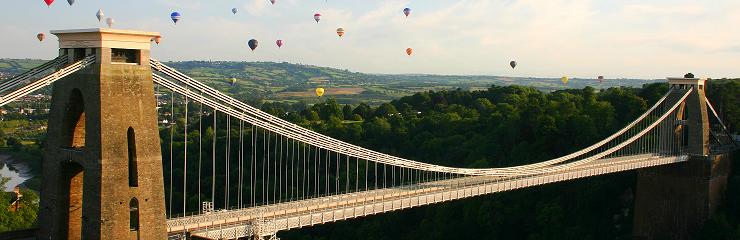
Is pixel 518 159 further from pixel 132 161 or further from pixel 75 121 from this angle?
pixel 75 121

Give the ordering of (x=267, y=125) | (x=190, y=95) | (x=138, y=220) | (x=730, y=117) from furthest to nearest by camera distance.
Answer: (x=730, y=117)
(x=267, y=125)
(x=190, y=95)
(x=138, y=220)

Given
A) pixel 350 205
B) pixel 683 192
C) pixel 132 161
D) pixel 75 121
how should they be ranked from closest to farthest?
1. pixel 132 161
2. pixel 75 121
3. pixel 350 205
4. pixel 683 192

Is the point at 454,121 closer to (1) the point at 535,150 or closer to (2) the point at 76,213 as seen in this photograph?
(1) the point at 535,150

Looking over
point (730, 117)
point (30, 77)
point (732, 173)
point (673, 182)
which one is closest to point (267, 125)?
point (30, 77)

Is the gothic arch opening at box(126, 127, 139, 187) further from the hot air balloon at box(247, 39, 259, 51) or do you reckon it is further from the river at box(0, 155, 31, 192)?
the river at box(0, 155, 31, 192)

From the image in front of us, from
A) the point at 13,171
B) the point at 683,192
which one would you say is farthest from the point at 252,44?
the point at 13,171

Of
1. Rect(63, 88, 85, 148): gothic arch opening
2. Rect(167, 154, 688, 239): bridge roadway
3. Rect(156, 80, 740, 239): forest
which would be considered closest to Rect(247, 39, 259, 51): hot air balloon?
Rect(156, 80, 740, 239): forest
